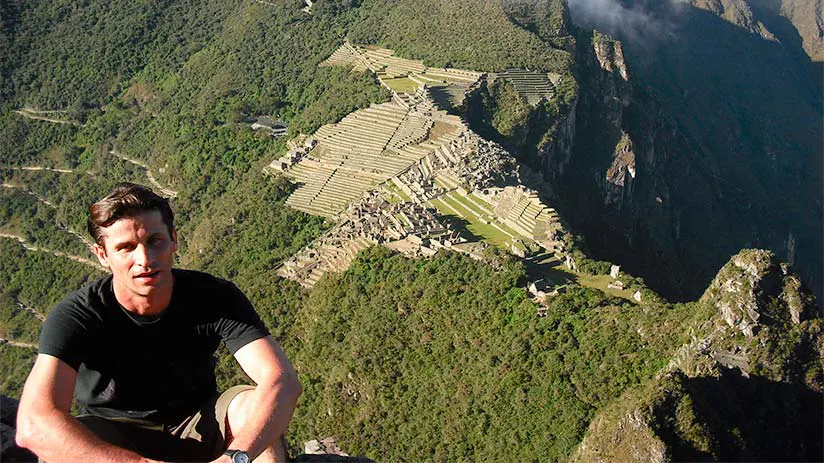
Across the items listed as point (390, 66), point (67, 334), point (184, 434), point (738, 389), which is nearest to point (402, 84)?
point (390, 66)

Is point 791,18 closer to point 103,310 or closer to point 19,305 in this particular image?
point 19,305

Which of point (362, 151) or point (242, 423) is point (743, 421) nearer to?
point (242, 423)

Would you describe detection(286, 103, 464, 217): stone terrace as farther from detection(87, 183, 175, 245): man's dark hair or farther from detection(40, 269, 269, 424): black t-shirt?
detection(87, 183, 175, 245): man's dark hair

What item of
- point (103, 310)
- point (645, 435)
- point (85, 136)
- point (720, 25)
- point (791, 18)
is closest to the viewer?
point (103, 310)

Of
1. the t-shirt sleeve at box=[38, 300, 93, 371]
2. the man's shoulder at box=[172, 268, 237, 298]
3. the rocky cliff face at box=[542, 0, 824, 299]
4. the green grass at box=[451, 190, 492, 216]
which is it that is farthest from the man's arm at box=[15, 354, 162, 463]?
the rocky cliff face at box=[542, 0, 824, 299]

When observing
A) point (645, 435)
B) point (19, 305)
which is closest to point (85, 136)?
point (19, 305)

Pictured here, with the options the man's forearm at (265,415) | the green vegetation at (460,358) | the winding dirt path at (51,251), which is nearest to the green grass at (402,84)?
the winding dirt path at (51,251)
